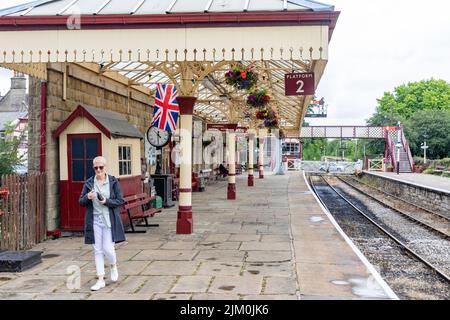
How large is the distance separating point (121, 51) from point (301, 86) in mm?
3763

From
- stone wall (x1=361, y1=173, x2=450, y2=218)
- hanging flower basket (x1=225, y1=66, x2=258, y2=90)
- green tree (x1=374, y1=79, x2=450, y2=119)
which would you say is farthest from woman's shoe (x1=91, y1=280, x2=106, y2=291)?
green tree (x1=374, y1=79, x2=450, y2=119)

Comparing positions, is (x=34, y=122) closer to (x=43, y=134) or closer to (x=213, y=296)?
(x=43, y=134)

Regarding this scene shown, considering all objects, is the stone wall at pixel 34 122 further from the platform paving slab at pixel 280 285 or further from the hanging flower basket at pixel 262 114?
the hanging flower basket at pixel 262 114

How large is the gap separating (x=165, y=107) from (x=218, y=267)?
559 centimetres

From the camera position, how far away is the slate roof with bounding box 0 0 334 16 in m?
7.89

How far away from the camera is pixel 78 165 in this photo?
360 inches

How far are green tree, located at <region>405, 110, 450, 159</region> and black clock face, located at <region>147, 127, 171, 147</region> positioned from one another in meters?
40.9

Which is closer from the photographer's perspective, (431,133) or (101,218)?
(101,218)

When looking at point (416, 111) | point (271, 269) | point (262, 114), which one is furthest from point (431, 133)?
point (271, 269)

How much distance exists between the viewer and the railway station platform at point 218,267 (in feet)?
17.7

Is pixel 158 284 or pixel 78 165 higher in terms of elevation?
pixel 78 165

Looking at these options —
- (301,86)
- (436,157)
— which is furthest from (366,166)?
(301,86)

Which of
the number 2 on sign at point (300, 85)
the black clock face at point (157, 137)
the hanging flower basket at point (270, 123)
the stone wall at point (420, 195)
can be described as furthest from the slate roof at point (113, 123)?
the stone wall at point (420, 195)
